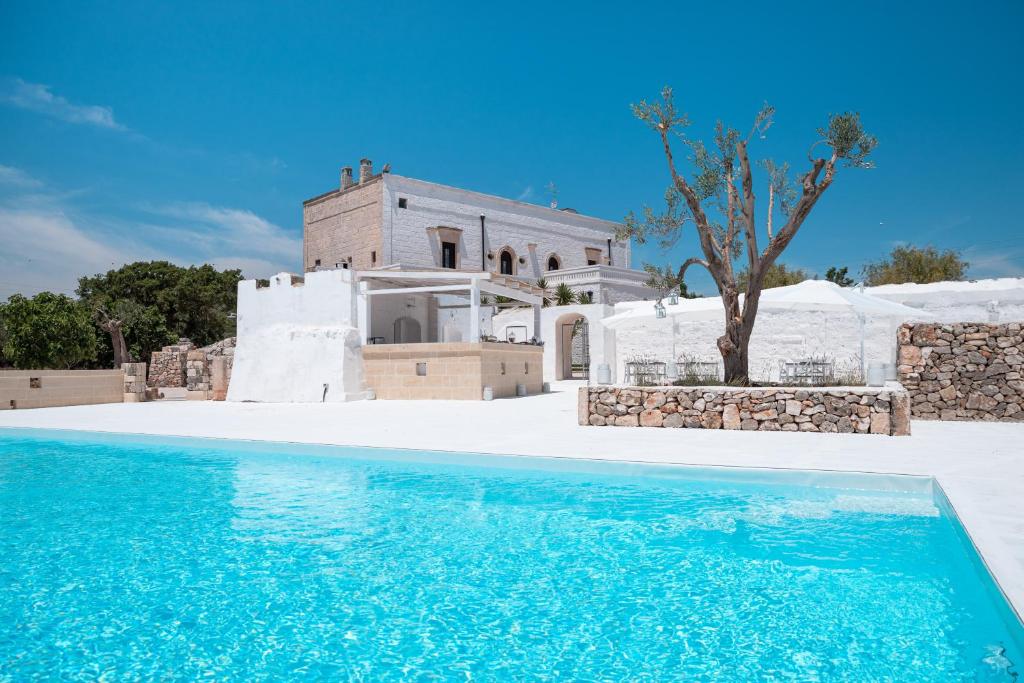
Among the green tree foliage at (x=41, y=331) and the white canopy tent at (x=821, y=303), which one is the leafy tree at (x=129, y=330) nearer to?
the green tree foliage at (x=41, y=331)

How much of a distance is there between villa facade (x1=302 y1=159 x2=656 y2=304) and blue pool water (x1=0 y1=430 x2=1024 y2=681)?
73.3ft

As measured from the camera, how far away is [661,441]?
27.9 feet

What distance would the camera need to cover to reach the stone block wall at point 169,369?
87.8 feet

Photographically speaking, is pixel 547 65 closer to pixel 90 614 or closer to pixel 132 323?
pixel 132 323

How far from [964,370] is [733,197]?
4.60m

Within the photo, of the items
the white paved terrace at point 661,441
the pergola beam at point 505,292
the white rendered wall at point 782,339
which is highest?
the pergola beam at point 505,292

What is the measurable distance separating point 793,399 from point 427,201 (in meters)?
24.9

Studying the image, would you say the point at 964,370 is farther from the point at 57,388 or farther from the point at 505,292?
the point at 57,388

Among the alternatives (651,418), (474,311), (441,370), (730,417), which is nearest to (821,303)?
(730,417)

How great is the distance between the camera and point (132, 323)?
1294 inches

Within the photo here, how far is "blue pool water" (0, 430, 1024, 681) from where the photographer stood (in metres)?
2.86

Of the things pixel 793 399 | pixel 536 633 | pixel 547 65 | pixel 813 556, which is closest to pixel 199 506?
pixel 536 633

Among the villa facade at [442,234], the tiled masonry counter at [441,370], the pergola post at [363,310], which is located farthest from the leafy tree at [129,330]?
the tiled masonry counter at [441,370]

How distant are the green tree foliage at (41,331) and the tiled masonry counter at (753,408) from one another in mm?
22914
